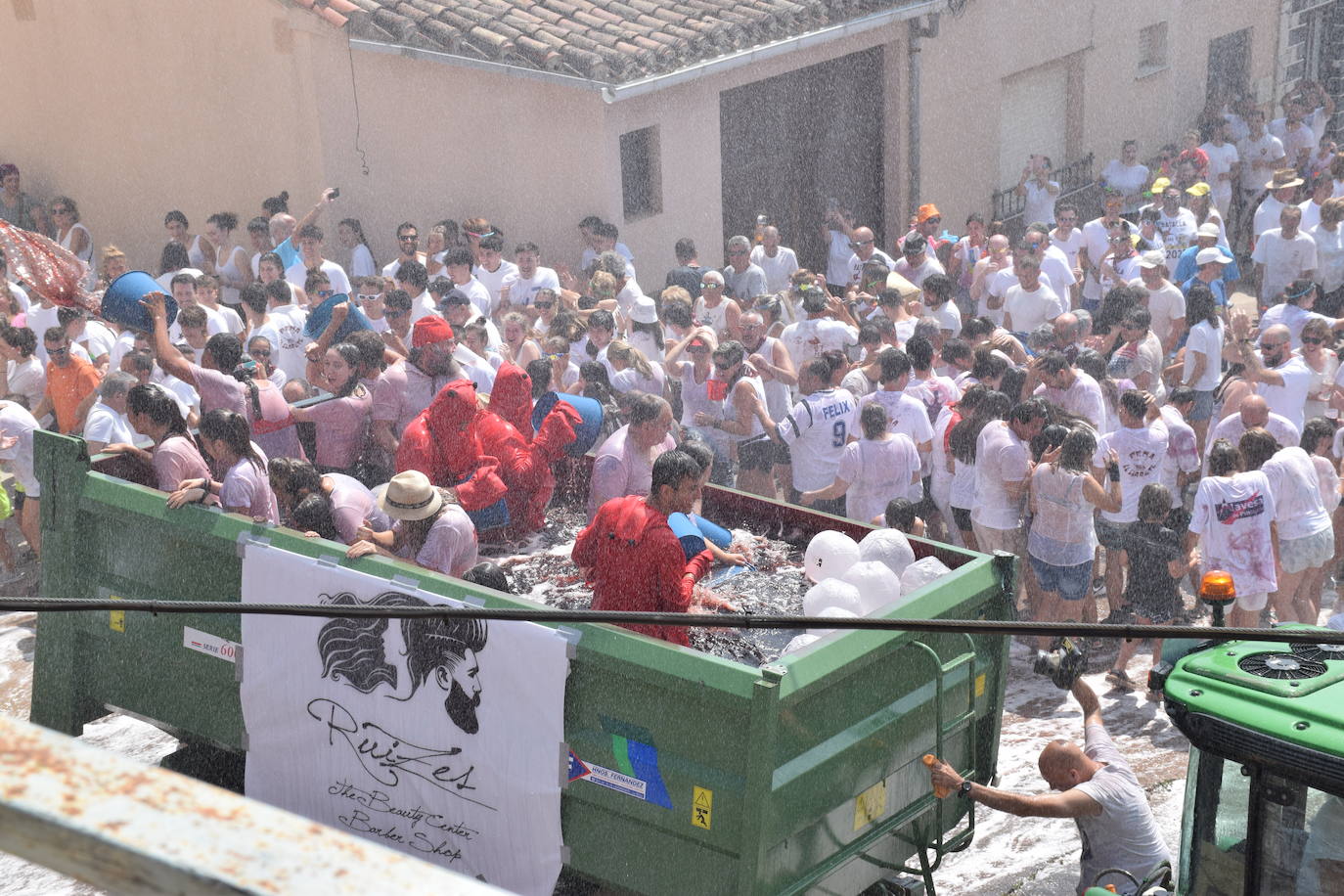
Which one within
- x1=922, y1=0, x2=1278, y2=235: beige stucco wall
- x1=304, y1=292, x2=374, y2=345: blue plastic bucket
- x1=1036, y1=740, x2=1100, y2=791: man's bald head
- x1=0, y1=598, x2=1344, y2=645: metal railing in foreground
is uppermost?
x1=922, y1=0, x2=1278, y2=235: beige stucco wall

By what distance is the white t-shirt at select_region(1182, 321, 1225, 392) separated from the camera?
1023 cm

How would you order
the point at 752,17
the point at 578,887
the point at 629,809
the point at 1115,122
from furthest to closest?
the point at 1115,122, the point at 752,17, the point at 578,887, the point at 629,809

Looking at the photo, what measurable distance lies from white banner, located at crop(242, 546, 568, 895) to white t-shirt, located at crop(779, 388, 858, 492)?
3.83m

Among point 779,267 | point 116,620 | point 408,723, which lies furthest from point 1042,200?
point 408,723

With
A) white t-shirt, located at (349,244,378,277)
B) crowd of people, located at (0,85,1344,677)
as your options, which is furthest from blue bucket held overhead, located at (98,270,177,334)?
white t-shirt, located at (349,244,378,277)

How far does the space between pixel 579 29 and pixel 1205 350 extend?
674 centimetres

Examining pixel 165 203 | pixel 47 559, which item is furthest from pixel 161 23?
pixel 47 559

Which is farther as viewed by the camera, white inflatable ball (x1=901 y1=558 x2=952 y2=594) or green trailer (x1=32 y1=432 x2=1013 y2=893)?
white inflatable ball (x1=901 y1=558 x2=952 y2=594)

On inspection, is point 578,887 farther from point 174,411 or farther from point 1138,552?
point 1138,552

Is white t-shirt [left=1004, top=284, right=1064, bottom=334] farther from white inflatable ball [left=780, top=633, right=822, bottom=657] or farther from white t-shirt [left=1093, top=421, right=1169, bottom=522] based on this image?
white inflatable ball [left=780, top=633, right=822, bottom=657]

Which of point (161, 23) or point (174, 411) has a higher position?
point (161, 23)

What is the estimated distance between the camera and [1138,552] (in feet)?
26.1

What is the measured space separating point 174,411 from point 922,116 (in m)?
12.1

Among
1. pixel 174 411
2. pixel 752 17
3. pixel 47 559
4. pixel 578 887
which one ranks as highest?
pixel 752 17
